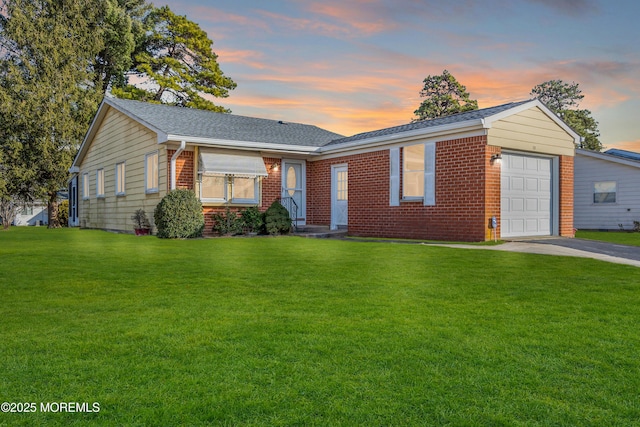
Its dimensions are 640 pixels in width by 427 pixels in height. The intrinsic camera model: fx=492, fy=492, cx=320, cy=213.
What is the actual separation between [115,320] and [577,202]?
73.2 ft

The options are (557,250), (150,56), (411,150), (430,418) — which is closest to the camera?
(430,418)

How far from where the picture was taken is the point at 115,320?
4.32 metres

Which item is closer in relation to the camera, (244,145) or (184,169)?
(184,169)

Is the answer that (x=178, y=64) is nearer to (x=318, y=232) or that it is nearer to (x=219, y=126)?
(x=219, y=126)

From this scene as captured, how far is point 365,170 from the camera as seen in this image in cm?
1565

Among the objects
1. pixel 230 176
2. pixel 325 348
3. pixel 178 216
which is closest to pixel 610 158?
pixel 230 176

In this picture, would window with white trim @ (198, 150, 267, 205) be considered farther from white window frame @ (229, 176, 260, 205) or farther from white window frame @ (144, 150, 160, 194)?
white window frame @ (144, 150, 160, 194)

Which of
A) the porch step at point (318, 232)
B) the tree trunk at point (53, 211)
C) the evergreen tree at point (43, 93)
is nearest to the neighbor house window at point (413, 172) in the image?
the porch step at point (318, 232)

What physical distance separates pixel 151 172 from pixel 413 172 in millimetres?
8712

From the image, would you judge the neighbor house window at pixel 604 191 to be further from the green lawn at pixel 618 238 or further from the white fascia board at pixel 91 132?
the white fascia board at pixel 91 132

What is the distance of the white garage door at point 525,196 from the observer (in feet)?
43.1

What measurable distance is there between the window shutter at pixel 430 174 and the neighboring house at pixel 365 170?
3 centimetres

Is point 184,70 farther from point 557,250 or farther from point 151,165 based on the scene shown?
point 557,250

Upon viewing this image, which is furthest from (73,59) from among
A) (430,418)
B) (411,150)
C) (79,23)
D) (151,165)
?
(430,418)
